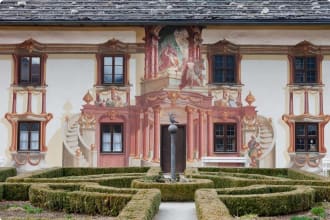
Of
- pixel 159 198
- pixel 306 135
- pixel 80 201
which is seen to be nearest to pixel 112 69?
pixel 306 135

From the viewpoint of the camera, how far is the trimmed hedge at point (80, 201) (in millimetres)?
11211

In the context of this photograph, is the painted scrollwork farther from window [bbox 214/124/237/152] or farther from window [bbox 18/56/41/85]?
window [bbox 214/124/237/152]

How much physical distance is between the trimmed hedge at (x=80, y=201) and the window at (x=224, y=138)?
10.5 m

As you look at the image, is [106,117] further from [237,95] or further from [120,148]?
[237,95]

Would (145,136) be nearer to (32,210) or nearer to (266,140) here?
(266,140)

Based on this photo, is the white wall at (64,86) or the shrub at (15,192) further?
the white wall at (64,86)

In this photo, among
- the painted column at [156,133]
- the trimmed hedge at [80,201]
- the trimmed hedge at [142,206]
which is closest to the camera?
the trimmed hedge at [142,206]

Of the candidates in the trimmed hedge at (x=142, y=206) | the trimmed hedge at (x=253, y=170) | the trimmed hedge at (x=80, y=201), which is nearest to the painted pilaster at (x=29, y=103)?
the trimmed hedge at (x=253, y=170)

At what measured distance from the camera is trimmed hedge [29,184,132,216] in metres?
11.2

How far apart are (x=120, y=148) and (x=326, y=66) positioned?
9.16m

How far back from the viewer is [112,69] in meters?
22.4

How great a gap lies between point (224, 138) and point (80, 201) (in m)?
11.4

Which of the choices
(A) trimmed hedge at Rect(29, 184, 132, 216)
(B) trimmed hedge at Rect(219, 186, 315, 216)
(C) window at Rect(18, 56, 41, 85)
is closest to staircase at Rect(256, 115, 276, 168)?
(C) window at Rect(18, 56, 41, 85)

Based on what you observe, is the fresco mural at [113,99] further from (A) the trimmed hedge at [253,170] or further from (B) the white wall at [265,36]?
(A) the trimmed hedge at [253,170]
